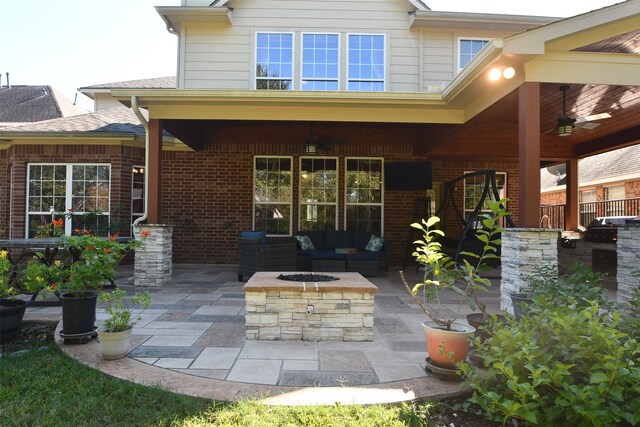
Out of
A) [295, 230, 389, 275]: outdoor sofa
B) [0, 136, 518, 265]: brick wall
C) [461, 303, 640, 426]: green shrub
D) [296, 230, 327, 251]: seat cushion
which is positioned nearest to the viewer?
[461, 303, 640, 426]: green shrub

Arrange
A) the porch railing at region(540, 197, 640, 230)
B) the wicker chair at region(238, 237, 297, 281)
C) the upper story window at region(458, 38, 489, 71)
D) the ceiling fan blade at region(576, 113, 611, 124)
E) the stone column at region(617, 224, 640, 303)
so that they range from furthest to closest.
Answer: the porch railing at region(540, 197, 640, 230)
the upper story window at region(458, 38, 489, 71)
the wicker chair at region(238, 237, 297, 281)
the ceiling fan blade at region(576, 113, 611, 124)
the stone column at region(617, 224, 640, 303)

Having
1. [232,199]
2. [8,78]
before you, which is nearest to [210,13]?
[232,199]

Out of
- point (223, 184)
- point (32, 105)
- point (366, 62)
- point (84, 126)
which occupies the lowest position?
point (223, 184)

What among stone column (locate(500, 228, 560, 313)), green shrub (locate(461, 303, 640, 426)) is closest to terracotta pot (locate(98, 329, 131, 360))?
green shrub (locate(461, 303, 640, 426))

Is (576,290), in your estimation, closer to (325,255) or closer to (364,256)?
(364,256)

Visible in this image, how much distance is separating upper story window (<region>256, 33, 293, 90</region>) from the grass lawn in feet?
21.9

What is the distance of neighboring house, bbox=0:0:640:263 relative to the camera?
285 inches

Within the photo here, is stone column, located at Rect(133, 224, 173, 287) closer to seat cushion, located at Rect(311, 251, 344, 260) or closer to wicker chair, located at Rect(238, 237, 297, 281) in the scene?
wicker chair, located at Rect(238, 237, 297, 281)

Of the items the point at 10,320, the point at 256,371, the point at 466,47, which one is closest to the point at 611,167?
the point at 466,47

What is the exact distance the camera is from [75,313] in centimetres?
319

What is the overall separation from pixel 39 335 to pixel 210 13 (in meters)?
6.68

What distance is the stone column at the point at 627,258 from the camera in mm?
4531

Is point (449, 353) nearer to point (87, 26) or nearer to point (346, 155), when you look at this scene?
point (346, 155)

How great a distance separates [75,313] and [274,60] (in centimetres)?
645
